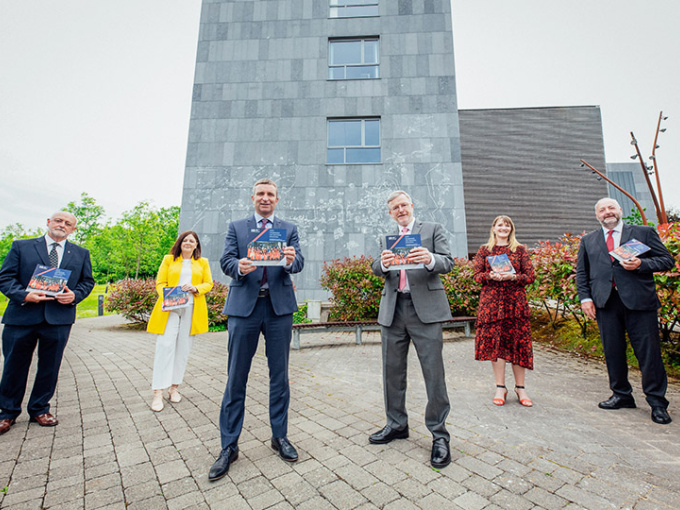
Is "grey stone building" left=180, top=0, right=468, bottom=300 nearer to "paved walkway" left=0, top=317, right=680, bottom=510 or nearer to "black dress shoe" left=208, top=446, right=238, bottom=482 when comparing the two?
"paved walkway" left=0, top=317, right=680, bottom=510

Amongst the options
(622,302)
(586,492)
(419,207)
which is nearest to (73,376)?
(586,492)

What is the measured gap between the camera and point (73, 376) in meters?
5.75

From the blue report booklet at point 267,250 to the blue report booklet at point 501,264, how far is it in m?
2.77

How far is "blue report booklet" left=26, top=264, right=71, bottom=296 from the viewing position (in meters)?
3.68

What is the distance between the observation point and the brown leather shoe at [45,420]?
3.68 meters

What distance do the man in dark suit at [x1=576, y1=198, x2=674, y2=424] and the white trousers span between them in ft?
17.3

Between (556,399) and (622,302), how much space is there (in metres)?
1.45

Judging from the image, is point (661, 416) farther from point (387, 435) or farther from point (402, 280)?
Answer: point (402, 280)

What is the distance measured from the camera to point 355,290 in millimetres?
8555

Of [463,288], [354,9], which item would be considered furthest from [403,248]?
[354,9]

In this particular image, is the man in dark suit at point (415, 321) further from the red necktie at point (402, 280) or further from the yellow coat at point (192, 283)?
the yellow coat at point (192, 283)

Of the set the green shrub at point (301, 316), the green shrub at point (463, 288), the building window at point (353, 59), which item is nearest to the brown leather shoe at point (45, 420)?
the green shrub at point (463, 288)

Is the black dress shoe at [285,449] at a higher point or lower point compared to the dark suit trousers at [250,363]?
lower

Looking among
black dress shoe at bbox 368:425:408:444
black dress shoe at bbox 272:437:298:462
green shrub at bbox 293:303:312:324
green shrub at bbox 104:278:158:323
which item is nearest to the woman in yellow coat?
black dress shoe at bbox 272:437:298:462
